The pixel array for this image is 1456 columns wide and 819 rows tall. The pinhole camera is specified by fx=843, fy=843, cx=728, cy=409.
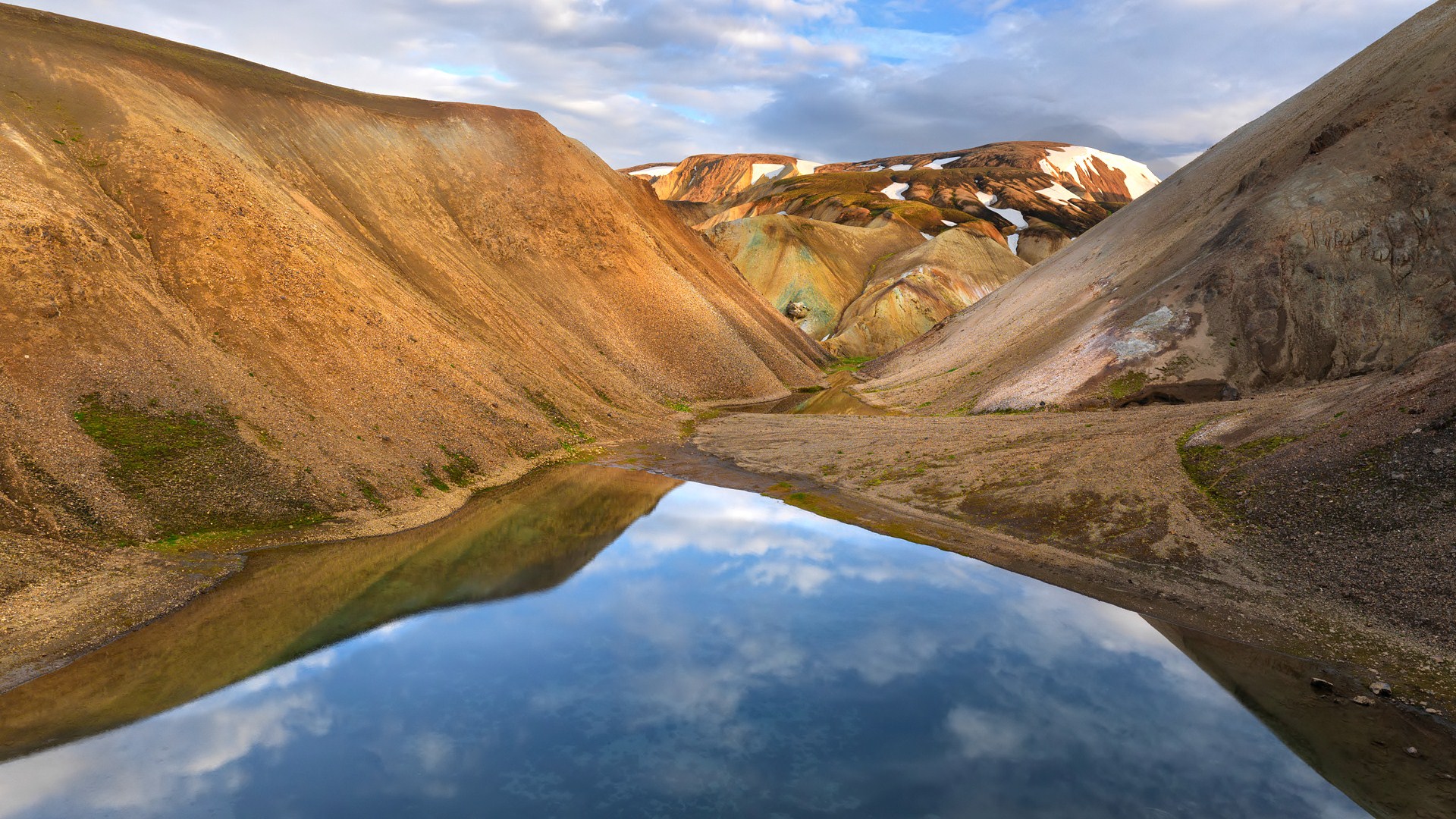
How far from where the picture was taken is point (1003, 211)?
138875mm

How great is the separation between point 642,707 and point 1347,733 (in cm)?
1097

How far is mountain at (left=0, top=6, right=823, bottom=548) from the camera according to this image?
2120 centimetres

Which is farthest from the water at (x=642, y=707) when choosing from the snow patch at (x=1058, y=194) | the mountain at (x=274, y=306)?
the snow patch at (x=1058, y=194)

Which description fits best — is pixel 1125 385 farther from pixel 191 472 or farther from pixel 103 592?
pixel 103 592

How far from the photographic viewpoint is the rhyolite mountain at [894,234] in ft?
301

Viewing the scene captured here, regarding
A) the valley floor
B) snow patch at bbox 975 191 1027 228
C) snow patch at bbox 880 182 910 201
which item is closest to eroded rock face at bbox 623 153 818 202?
snow patch at bbox 880 182 910 201

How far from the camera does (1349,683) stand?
573 inches

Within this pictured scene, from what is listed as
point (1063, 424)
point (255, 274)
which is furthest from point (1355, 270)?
point (255, 274)

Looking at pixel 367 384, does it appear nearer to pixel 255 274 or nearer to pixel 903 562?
A: pixel 255 274

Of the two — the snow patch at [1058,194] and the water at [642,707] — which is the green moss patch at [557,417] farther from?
the snow patch at [1058,194]

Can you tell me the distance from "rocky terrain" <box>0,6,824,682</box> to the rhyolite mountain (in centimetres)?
3967

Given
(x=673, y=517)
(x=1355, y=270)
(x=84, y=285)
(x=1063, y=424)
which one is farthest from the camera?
(x=1355, y=270)

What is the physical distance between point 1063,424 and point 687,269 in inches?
1528

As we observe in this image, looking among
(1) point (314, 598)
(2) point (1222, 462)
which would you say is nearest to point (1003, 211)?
(2) point (1222, 462)
